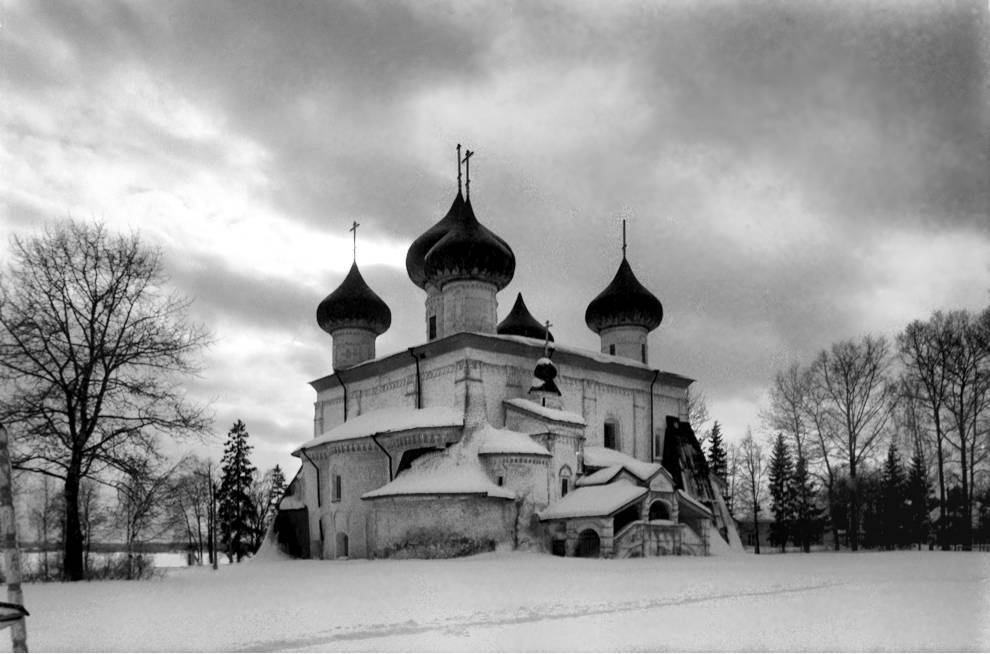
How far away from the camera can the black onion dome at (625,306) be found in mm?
38875

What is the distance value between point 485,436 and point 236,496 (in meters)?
23.6

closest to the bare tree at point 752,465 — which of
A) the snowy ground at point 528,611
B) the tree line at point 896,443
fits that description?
the tree line at point 896,443

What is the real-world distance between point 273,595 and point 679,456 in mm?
23176

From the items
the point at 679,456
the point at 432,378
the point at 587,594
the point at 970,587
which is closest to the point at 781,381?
the point at 679,456

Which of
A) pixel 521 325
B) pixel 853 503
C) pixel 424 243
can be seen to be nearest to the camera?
pixel 853 503

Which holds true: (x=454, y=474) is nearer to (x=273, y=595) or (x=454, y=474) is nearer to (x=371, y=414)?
(x=371, y=414)

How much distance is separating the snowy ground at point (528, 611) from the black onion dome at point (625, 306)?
63.2 feet

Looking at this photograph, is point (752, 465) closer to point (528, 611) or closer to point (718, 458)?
point (718, 458)

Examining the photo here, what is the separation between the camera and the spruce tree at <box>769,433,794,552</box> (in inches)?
1703

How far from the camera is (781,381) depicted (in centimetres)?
3650

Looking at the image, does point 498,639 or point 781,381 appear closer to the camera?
point 498,639

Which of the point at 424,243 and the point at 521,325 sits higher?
the point at 424,243

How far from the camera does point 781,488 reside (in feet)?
146

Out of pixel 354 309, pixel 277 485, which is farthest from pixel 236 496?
pixel 354 309
